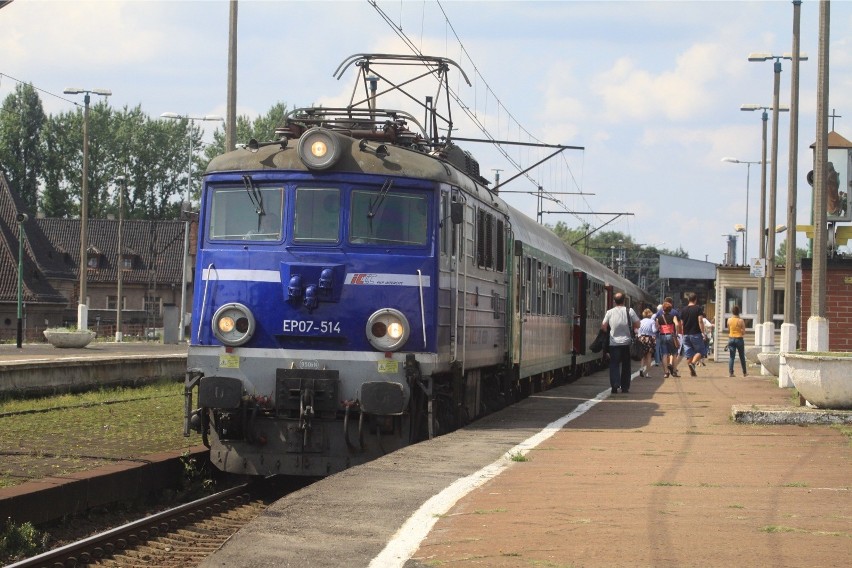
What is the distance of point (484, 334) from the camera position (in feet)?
54.9

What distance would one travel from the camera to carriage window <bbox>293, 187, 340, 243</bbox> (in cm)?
1319

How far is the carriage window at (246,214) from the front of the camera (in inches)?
524

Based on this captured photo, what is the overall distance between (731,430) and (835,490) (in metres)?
5.28

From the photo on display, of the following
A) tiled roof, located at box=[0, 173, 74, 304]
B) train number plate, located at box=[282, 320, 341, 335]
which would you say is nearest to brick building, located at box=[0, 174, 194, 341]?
tiled roof, located at box=[0, 173, 74, 304]

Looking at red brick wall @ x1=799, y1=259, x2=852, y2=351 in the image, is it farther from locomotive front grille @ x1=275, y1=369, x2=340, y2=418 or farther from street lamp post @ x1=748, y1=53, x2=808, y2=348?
locomotive front grille @ x1=275, y1=369, x2=340, y2=418

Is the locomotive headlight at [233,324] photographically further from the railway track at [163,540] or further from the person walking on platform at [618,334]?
the person walking on platform at [618,334]

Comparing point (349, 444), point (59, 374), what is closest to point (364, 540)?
point (349, 444)

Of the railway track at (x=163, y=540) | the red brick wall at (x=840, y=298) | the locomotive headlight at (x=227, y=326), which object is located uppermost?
the red brick wall at (x=840, y=298)

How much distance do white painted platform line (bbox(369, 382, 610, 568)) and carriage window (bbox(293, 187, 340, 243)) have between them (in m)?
2.84

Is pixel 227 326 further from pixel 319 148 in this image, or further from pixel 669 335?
pixel 669 335

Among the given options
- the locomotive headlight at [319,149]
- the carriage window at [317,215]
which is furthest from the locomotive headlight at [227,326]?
the locomotive headlight at [319,149]

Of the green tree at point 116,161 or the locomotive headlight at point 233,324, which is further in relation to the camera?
the green tree at point 116,161

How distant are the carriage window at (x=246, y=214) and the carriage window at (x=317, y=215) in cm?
19

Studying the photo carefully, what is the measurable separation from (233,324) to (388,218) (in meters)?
1.89
